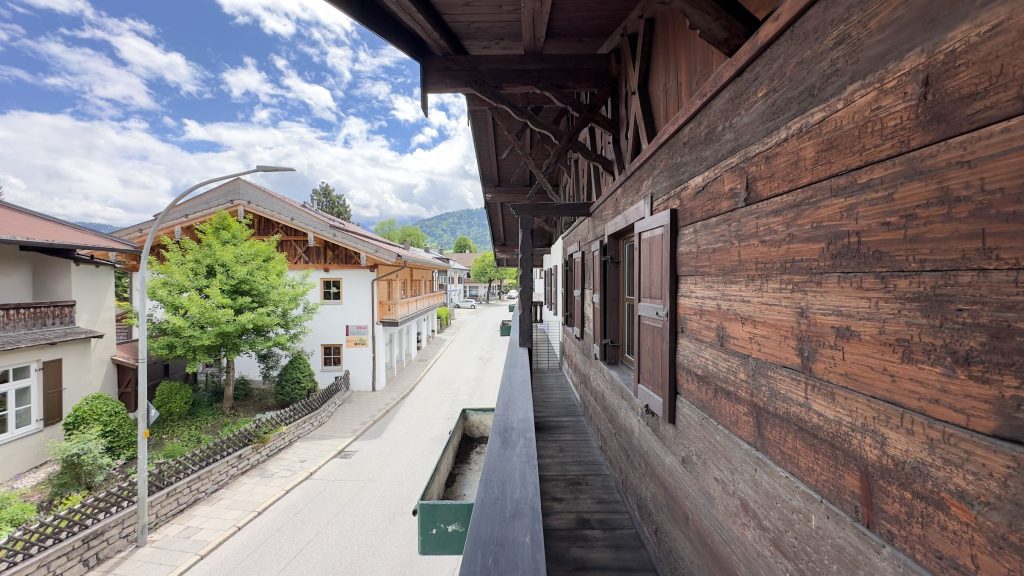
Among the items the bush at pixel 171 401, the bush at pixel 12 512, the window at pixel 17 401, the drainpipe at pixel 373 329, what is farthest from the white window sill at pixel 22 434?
the drainpipe at pixel 373 329

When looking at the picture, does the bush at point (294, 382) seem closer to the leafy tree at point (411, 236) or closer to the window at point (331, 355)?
the window at point (331, 355)

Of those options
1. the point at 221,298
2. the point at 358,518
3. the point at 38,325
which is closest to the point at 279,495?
the point at 358,518

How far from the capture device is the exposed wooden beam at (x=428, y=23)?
2.79m

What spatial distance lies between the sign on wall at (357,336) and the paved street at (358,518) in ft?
10.3

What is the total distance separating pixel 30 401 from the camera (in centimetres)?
996

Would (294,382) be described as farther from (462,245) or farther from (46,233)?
(462,245)

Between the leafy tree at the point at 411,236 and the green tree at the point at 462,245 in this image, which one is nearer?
the leafy tree at the point at 411,236

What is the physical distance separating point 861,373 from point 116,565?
1114 centimetres

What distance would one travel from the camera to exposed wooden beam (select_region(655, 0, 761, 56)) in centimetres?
170

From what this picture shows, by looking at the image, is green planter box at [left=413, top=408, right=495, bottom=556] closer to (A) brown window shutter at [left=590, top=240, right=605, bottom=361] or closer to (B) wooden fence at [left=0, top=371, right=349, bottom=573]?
(A) brown window shutter at [left=590, top=240, right=605, bottom=361]

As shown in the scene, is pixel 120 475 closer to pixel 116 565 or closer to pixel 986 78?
pixel 116 565

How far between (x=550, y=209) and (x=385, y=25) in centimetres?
228

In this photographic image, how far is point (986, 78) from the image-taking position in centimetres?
74

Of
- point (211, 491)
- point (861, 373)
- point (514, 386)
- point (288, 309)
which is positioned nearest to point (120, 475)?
point (211, 491)
